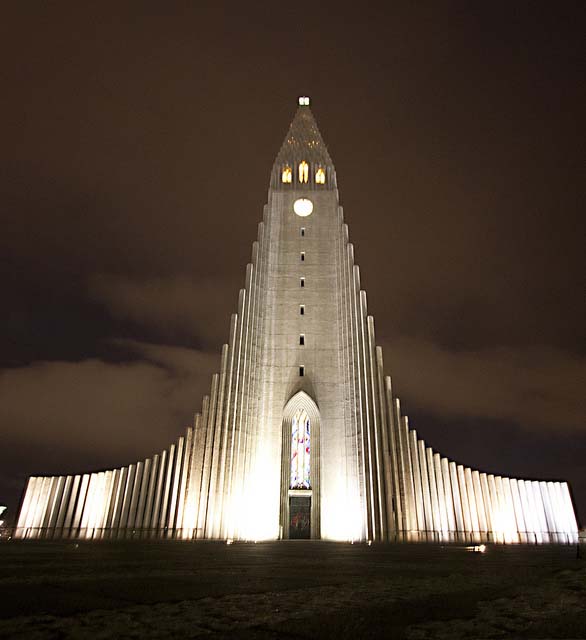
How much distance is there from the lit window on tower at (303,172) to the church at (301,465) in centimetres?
544

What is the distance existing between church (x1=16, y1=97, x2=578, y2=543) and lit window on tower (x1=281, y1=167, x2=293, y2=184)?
185 inches

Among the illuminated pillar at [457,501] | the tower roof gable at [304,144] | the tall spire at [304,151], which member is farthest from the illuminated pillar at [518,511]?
the tower roof gable at [304,144]

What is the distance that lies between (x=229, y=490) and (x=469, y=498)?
12.7 metres

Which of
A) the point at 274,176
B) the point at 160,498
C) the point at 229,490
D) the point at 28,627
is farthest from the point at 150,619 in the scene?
the point at 274,176

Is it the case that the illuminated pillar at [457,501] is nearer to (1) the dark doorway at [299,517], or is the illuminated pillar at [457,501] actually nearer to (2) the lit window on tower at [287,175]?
(1) the dark doorway at [299,517]

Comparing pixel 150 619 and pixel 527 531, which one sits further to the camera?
pixel 527 531

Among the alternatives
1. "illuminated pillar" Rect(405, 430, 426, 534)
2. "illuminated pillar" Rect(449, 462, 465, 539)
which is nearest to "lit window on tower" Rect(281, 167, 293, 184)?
"illuminated pillar" Rect(405, 430, 426, 534)

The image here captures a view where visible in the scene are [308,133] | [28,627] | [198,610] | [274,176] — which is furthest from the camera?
[308,133]

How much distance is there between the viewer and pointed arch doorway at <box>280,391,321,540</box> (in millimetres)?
26281

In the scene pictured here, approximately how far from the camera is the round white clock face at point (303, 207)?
32344mm

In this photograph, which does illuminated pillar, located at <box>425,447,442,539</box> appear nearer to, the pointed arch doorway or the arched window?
the pointed arch doorway

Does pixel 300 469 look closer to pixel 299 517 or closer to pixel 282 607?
pixel 299 517

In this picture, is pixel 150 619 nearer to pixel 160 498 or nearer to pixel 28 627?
pixel 28 627

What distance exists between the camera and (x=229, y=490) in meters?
23.9
